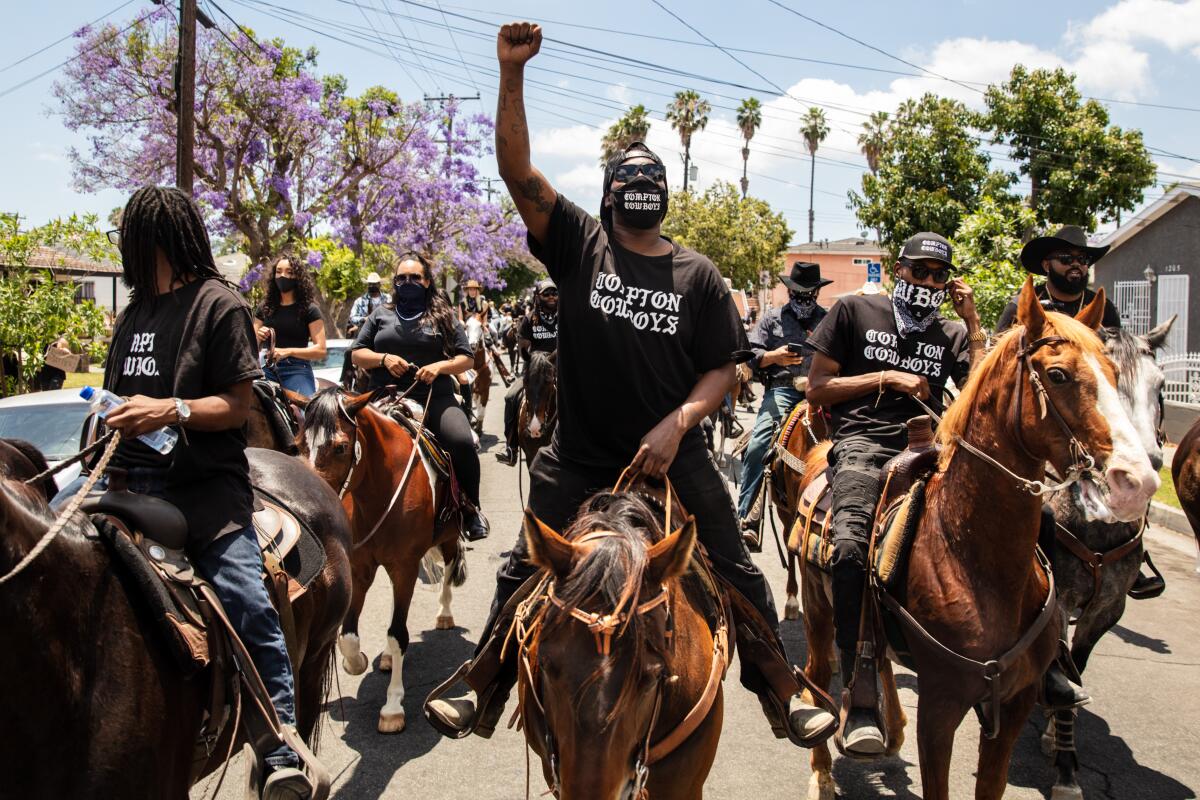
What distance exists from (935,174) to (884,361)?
73.4 ft

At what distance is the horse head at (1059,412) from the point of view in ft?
10.8

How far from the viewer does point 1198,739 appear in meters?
5.46

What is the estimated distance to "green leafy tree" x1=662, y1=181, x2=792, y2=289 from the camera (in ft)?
163

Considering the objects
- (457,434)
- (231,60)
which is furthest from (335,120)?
(457,434)

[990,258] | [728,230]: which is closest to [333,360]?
[990,258]

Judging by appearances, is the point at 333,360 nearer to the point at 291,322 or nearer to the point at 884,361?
the point at 291,322

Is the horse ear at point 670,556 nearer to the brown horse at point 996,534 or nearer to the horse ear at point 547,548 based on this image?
the horse ear at point 547,548

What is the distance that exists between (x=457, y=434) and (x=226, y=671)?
4090 mm

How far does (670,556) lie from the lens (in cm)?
267

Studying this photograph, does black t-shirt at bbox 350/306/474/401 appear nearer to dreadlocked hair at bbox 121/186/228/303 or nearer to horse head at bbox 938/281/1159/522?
dreadlocked hair at bbox 121/186/228/303

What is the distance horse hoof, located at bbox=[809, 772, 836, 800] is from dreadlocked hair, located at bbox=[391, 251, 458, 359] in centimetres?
451

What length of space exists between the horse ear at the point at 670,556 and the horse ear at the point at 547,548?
24cm

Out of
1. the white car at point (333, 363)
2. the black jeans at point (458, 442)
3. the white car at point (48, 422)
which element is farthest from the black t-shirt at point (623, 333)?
the white car at point (333, 363)

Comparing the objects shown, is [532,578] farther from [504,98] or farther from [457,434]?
[457,434]
